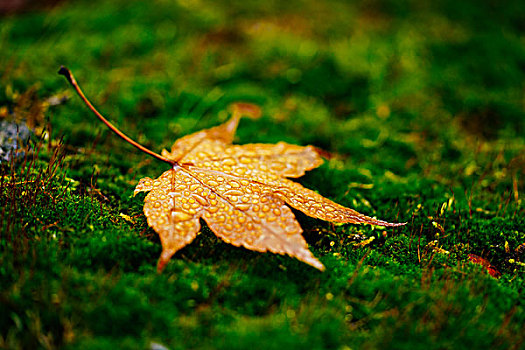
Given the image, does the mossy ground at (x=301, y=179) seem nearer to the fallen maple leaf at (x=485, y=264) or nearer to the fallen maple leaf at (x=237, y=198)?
the fallen maple leaf at (x=485, y=264)

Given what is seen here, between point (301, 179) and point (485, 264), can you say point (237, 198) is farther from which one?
point (485, 264)

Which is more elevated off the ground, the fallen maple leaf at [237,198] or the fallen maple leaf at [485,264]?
the fallen maple leaf at [237,198]

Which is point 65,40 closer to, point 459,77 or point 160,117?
point 160,117

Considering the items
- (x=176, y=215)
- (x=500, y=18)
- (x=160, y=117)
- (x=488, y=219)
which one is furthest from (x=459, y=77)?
(x=176, y=215)

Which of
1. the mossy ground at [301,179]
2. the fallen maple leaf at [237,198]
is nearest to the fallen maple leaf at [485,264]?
the mossy ground at [301,179]

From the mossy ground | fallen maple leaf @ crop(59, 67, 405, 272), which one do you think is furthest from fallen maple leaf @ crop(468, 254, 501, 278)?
fallen maple leaf @ crop(59, 67, 405, 272)

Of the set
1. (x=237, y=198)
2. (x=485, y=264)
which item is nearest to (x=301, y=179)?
(x=237, y=198)
